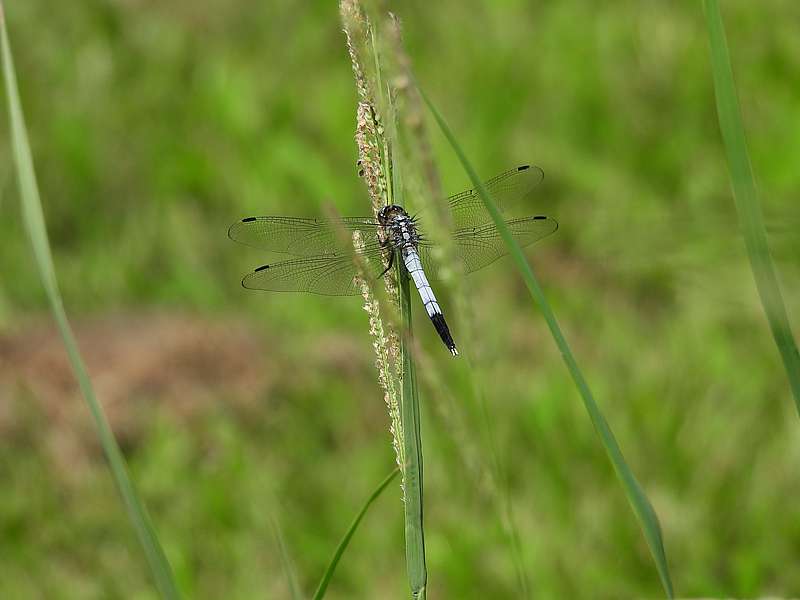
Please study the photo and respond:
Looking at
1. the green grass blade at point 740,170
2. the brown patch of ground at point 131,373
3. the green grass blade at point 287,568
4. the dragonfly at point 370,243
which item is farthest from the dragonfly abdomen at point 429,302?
the brown patch of ground at point 131,373

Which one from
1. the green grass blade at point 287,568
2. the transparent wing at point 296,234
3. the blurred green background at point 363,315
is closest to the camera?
the green grass blade at point 287,568

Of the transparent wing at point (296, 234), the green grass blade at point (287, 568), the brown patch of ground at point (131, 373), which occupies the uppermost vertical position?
the transparent wing at point (296, 234)

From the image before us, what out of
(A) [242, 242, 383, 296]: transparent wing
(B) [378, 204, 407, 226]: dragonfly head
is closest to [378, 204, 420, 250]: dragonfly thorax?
(B) [378, 204, 407, 226]: dragonfly head

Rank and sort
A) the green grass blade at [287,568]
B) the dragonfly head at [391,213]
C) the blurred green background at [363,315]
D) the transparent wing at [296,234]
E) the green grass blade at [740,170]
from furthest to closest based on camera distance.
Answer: the blurred green background at [363,315] < the transparent wing at [296,234] < the dragonfly head at [391,213] < the green grass blade at [287,568] < the green grass blade at [740,170]

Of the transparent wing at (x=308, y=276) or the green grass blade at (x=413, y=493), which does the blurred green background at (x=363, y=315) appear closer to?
the transparent wing at (x=308, y=276)

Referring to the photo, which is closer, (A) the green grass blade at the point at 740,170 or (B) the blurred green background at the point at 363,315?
(A) the green grass blade at the point at 740,170

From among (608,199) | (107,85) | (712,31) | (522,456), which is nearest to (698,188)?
(608,199)
